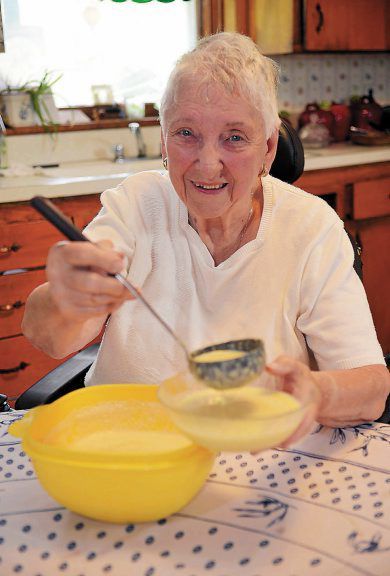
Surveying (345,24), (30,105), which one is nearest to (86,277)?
(30,105)

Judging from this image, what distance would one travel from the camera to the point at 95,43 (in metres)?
3.49

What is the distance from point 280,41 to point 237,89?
8.37ft

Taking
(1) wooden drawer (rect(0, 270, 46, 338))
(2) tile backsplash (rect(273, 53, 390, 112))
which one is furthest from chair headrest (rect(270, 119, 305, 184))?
(2) tile backsplash (rect(273, 53, 390, 112))

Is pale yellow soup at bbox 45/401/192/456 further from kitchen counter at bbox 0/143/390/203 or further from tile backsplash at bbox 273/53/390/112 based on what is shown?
tile backsplash at bbox 273/53/390/112

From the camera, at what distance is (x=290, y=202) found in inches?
57.6

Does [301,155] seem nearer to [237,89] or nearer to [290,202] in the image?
[290,202]

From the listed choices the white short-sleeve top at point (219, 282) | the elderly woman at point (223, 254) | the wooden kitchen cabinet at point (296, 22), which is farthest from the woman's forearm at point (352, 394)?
the wooden kitchen cabinet at point (296, 22)

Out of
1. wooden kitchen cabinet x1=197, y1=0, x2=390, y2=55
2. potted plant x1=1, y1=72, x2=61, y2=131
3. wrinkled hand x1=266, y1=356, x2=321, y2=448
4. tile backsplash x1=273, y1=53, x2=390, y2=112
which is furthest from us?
tile backsplash x1=273, y1=53, x2=390, y2=112

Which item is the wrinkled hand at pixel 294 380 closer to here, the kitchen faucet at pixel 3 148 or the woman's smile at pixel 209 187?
the woman's smile at pixel 209 187

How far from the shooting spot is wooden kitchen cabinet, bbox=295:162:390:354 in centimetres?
328

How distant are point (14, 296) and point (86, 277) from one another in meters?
1.69

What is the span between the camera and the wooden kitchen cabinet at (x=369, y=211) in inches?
129

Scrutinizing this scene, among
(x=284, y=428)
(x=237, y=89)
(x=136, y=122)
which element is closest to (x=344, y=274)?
(x=237, y=89)

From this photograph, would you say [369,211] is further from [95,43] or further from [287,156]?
[287,156]
